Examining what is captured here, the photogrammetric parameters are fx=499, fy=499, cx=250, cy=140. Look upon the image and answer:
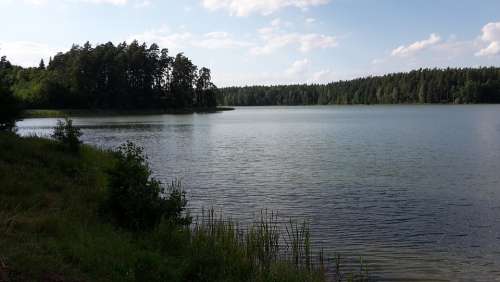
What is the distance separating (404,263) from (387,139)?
44196 mm

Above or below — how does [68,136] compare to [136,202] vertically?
above

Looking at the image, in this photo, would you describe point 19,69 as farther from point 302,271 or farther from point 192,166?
point 302,271

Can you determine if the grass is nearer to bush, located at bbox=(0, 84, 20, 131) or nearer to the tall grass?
the tall grass

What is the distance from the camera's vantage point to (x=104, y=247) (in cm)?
1192

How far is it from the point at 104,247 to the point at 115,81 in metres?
141

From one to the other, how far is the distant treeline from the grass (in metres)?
123

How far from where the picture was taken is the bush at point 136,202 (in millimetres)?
15164

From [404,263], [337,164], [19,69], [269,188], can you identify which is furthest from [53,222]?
[19,69]

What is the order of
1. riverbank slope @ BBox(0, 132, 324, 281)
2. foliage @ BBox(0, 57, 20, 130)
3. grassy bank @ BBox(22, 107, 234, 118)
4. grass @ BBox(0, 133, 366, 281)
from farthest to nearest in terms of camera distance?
grassy bank @ BBox(22, 107, 234, 118) → foliage @ BBox(0, 57, 20, 130) → grass @ BBox(0, 133, 366, 281) → riverbank slope @ BBox(0, 132, 324, 281)

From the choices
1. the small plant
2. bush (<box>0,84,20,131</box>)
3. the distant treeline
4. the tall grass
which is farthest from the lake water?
the distant treeline

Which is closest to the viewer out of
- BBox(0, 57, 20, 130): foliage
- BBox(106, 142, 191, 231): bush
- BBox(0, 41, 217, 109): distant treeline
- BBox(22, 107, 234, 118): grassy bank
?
BBox(106, 142, 191, 231): bush

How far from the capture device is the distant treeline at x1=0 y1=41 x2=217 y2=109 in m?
135

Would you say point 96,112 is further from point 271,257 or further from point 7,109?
point 271,257

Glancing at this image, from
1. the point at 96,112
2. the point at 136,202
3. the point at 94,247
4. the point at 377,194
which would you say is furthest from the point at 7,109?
the point at 96,112
